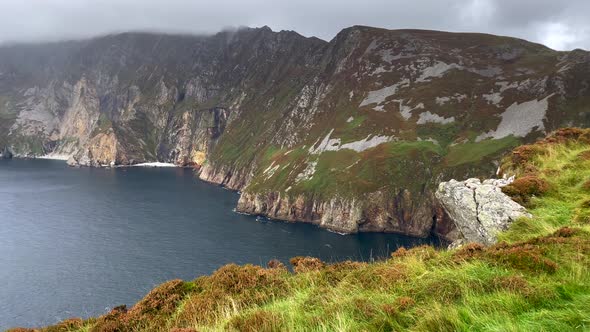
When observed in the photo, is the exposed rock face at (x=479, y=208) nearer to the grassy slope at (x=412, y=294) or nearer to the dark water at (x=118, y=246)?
the grassy slope at (x=412, y=294)

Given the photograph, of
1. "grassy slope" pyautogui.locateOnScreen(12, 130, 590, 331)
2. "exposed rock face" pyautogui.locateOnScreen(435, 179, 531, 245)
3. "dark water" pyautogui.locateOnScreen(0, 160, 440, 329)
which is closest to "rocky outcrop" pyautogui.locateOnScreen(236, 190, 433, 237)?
"dark water" pyautogui.locateOnScreen(0, 160, 440, 329)

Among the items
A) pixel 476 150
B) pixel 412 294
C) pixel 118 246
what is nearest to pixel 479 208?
pixel 412 294

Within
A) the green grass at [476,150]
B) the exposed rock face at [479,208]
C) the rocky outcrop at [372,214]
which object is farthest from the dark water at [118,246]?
the exposed rock face at [479,208]

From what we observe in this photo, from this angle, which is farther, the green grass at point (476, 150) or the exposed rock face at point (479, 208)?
the green grass at point (476, 150)

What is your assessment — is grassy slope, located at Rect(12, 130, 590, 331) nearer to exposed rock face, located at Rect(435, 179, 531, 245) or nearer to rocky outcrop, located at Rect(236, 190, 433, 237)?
exposed rock face, located at Rect(435, 179, 531, 245)

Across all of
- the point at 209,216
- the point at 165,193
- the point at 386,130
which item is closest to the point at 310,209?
the point at 209,216

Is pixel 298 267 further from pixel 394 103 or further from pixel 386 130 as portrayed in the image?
pixel 394 103
